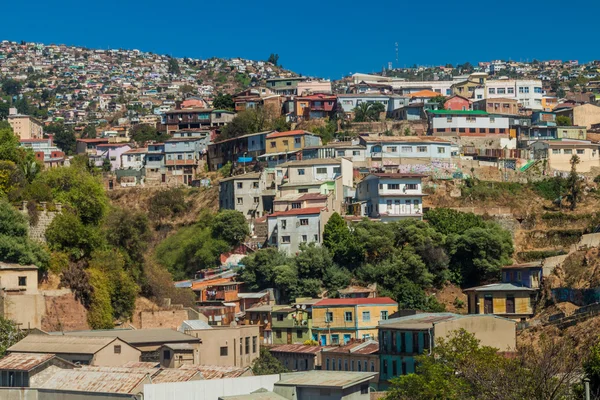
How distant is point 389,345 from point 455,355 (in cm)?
1075

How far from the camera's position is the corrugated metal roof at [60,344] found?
47.6 m

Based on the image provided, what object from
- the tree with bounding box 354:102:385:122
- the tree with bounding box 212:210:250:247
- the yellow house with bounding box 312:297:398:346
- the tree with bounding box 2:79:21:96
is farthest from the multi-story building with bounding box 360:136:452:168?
the tree with bounding box 2:79:21:96

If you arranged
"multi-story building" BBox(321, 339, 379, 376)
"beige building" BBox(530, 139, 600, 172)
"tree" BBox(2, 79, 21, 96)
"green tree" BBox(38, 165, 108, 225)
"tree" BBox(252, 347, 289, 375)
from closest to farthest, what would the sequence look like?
1. "tree" BBox(252, 347, 289, 375)
2. "multi-story building" BBox(321, 339, 379, 376)
3. "green tree" BBox(38, 165, 108, 225)
4. "beige building" BBox(530, 139, 600, 172)
5. "tree" BBox(2, 79, 21, 96)

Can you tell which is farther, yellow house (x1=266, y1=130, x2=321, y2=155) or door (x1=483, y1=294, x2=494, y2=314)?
yellow house (x1=266, y1=130, x2=321, y2=155)

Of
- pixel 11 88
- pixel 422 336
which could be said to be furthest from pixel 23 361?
pixel 11 88

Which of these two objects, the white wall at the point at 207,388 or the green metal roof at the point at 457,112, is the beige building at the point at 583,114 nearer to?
the green metal roof at the point at 457,112

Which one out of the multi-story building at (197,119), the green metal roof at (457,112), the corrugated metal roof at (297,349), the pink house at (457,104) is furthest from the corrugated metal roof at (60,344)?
the multi-story building at (197,119)

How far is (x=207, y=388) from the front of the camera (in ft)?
133

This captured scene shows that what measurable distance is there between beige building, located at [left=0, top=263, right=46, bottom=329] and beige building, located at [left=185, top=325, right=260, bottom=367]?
604 cm

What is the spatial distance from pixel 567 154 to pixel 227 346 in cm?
4078

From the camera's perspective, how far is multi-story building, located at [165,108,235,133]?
357ft

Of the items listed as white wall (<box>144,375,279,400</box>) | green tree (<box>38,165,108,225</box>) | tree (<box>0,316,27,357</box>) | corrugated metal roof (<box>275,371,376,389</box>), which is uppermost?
green tree (<box>38,165,108,225</box>)

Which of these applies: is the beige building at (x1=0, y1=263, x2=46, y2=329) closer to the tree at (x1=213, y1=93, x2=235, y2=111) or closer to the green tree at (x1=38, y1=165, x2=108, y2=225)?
the green tree at (x1=38, y1=165, x2=108, y2=225)

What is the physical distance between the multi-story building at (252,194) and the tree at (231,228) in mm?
3411
